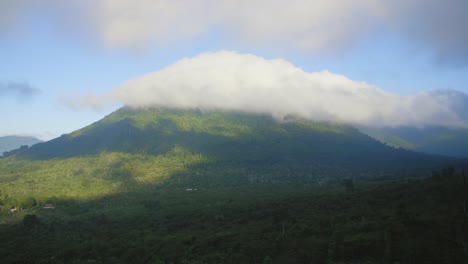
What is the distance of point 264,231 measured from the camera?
5528 centimetres

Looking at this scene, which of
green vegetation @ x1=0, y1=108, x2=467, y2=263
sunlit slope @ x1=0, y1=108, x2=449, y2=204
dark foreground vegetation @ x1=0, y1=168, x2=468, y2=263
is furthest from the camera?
sunlit slope @ x1=0, y1=108, x2=449, y2=204

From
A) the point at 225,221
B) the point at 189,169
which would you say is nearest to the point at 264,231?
the point at 225,221

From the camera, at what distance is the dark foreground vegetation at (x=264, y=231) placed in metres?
A: 39.1

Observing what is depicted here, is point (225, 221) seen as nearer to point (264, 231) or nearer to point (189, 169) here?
point (264, 231)

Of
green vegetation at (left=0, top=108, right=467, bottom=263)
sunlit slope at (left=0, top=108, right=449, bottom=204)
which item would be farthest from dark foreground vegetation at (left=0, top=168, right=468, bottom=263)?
sunlit slope at (left=0, top=108, right=449, bottom=204)

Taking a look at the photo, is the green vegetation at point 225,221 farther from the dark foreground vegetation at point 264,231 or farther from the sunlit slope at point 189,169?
the sunlit slope at point 189,169

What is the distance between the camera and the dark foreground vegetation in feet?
128

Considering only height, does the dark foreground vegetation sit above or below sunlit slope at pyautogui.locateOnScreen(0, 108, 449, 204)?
below

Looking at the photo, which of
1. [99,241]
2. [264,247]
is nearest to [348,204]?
[264,247]

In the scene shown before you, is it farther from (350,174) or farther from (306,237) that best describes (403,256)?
(350,174)

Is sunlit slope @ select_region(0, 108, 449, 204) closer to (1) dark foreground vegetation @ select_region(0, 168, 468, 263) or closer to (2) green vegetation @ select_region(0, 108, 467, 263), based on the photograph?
(2) green vegetation @ select_region(0, 108, 467, 263)

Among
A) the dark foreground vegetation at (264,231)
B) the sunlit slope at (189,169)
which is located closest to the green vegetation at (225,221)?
the dark foreground vegetation at (264,231)

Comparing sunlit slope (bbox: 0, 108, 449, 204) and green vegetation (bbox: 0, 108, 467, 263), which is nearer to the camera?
green vegetation (bbox: 0, 108, 467, 263)

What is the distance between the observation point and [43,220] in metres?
84.4
